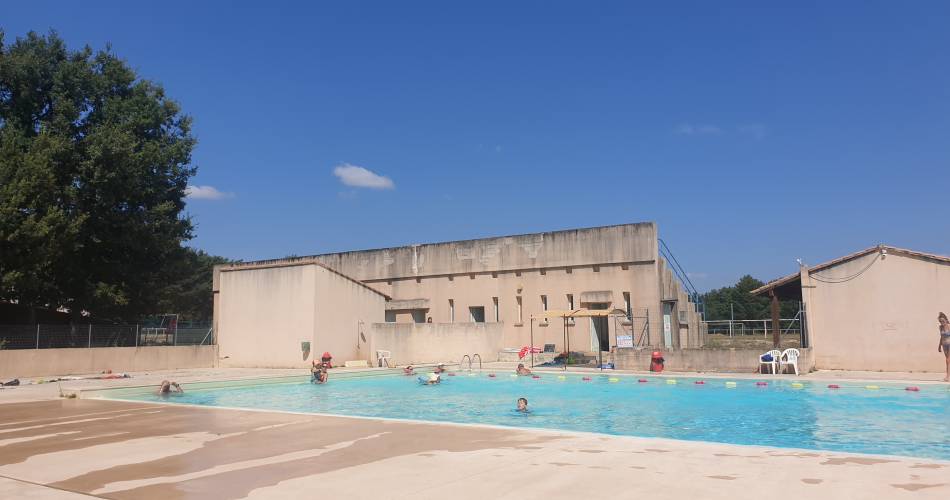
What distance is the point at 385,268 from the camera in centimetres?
4044

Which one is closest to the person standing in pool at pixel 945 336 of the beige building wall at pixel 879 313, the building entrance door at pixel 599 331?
the beige building wall at pixel 879 313

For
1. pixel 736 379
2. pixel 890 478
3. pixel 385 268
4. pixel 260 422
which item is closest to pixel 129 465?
pixel 260 422

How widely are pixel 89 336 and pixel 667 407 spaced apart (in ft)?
73.7

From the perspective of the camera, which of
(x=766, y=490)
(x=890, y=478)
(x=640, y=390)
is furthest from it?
(x=640, y=390)

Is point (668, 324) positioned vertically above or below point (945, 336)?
above

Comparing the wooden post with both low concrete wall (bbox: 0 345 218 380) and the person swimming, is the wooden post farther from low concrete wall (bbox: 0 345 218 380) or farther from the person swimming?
low concrete wall (bbox: 0 345 218 380)

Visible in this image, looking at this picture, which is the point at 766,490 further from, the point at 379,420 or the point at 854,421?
the point at 854,421

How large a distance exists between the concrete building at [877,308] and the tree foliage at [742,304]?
52.9m

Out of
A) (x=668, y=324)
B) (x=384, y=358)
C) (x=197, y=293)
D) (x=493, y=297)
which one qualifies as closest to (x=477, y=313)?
(x=493, y=297)

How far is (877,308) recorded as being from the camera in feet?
68.2

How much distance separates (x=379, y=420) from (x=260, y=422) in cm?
211

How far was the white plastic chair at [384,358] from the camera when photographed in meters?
29.1

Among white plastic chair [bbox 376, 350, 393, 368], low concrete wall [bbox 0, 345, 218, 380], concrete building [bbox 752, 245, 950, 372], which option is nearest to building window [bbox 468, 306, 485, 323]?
white plastic chair [bbox 376, 350, 393, 368]

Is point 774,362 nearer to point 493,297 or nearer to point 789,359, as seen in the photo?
point 789,359
